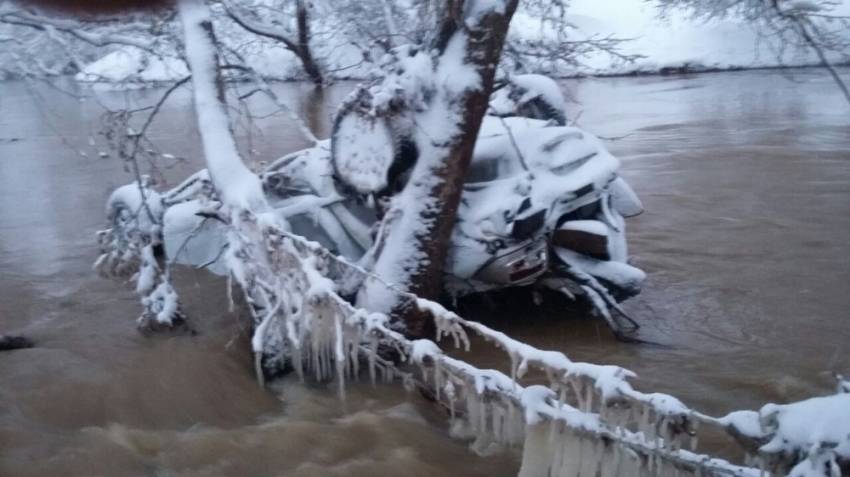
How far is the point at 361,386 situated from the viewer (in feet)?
17.3

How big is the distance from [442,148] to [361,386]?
1.57m

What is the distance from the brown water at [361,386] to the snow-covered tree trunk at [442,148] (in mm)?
760

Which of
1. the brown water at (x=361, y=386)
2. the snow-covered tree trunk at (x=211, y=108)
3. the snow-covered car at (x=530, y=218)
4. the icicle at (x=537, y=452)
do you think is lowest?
the brown water at (x=361, y=386)

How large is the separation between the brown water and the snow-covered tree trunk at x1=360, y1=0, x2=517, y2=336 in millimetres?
760

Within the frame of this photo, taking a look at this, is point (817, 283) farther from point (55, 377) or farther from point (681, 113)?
point (681, 113)

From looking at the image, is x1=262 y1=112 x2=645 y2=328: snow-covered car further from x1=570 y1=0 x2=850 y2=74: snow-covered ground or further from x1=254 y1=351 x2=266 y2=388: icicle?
x1=570 y1=0 x2=850 y2=74: snow-covered ground

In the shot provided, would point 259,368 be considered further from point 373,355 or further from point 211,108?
point 211,108

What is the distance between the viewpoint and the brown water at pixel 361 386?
4.52 m

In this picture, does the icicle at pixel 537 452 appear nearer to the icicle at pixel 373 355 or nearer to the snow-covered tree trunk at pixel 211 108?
the icicle at pixel 373 355

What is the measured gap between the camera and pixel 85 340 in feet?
20.5

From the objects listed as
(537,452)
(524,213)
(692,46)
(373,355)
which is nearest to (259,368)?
(373,355)

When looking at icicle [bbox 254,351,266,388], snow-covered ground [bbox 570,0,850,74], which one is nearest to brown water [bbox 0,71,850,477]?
icicle [bbox 254,351,266,388]

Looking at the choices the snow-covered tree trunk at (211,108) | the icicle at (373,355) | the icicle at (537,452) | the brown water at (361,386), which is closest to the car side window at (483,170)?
the brown water at (361,386)

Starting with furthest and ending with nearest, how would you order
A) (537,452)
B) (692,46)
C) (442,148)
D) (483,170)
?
1. (692,46)
2. (483,170)
3. (442,148)
4. (537,452)
